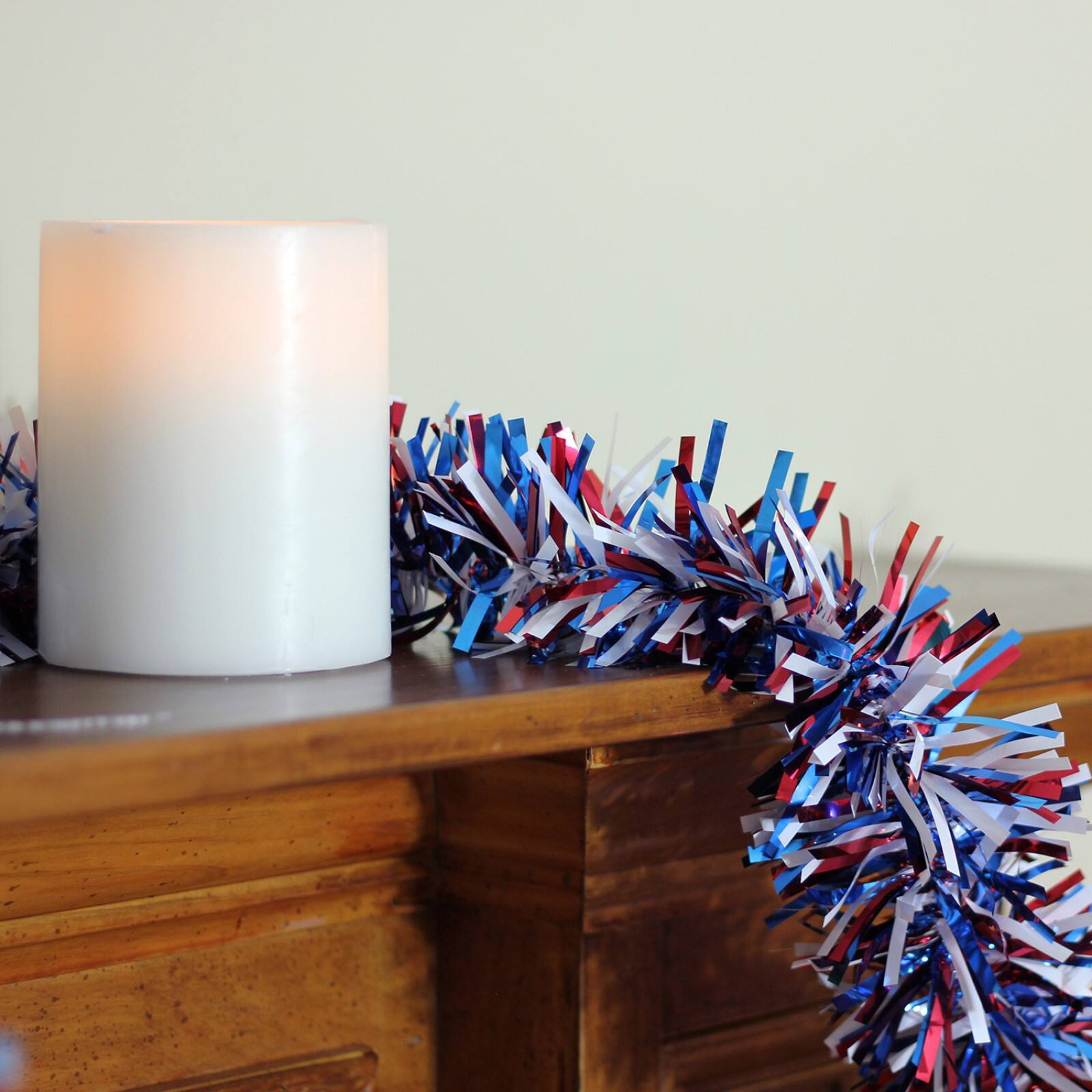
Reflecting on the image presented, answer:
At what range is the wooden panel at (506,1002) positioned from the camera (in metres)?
0.42

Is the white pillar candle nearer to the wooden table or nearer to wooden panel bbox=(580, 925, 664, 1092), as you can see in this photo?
the wooden table

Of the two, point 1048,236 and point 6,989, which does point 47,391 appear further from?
point 1048,236

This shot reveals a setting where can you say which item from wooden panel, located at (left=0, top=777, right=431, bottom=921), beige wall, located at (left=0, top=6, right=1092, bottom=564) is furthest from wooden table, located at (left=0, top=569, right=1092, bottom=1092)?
beige wall, located at (left=0, top=6, right=1092, bottom=564)

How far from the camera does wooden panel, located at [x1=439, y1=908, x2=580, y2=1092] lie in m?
0.42

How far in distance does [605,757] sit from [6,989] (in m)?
0.17

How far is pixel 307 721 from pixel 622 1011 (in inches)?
6.6

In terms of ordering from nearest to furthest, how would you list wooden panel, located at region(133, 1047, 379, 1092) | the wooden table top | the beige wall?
the wooden table top, wooden panel, located at region(133, 1047, 379, 1092), the beige wall

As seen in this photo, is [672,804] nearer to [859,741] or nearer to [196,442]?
[859,741]

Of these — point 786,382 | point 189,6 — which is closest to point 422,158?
point 189,6

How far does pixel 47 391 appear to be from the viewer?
1.27ft

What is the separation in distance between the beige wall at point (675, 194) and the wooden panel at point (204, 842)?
7.4 inches

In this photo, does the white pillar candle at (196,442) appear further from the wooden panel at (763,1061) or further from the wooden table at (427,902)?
the wooden panel at (763,1061)

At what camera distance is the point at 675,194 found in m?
0.66

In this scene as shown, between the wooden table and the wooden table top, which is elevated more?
the wooden table top
